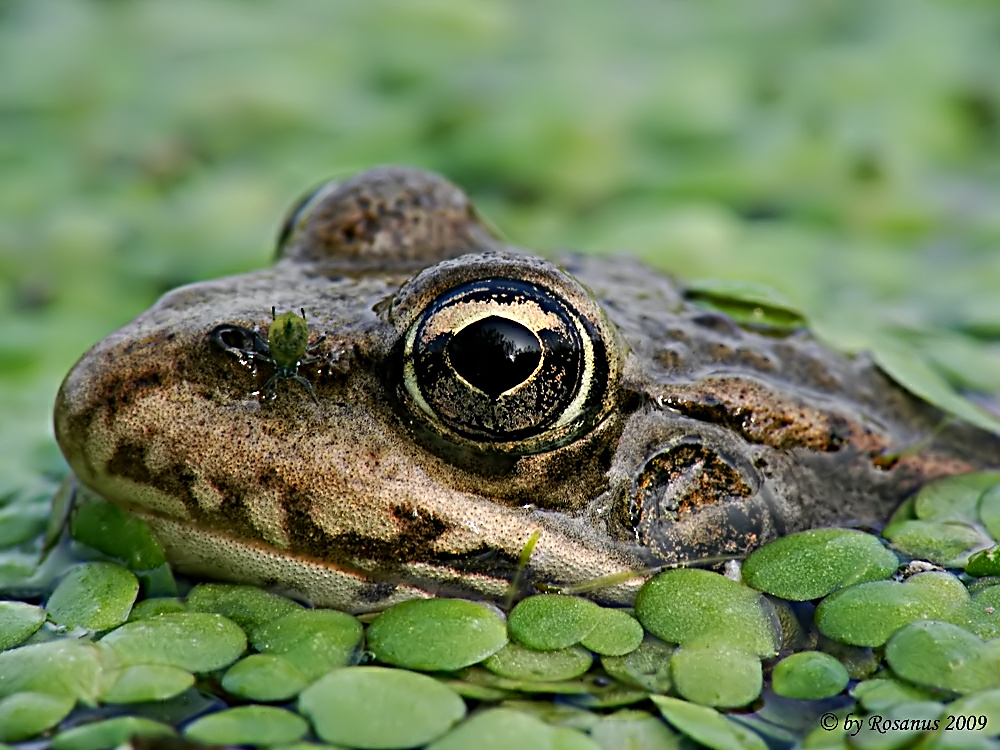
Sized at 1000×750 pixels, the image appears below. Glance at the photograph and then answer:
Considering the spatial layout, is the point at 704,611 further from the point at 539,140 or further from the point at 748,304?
the point at 539,140

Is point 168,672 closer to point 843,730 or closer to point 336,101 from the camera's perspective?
point 843,730

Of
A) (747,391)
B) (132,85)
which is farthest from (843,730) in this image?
(132,85)

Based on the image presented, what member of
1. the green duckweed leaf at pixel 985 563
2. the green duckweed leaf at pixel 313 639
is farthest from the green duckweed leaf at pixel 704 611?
the green duckweed leaf at pixel 313 639

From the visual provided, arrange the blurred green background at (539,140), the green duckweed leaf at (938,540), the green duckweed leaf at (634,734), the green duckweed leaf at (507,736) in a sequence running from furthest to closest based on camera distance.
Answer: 1. the blurred green background at (539,140)
2. the green duckweed leaf at (938,540)
3. the green duckweed leaf at (634,734)
4. the green duckweed leaf at (507,736)

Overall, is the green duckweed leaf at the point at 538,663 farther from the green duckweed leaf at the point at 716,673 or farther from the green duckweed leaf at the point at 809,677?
the green duckweed leaf at the point at 809,677

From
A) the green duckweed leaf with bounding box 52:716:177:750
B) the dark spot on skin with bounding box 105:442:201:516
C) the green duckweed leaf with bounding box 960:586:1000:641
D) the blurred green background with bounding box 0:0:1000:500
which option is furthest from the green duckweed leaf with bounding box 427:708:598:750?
the blurred green background with bounding box 0:0:1000:500

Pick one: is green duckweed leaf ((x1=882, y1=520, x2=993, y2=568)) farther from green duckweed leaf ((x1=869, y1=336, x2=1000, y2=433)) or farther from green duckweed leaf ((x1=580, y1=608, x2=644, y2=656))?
green duckweed leaf ((x1=580, y1=608, x2=644, y2=656))
